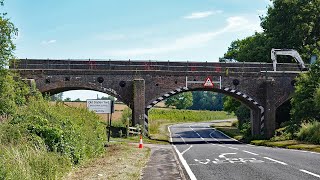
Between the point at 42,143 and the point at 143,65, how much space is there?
1024 inches

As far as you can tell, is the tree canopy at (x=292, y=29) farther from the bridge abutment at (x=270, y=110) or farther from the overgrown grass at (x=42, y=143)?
the overgrown grass at (x=42, y=143)

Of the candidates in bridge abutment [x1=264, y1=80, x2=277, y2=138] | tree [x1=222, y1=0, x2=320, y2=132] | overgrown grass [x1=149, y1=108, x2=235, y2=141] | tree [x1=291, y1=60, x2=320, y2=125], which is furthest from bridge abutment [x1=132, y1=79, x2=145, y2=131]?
overgrown grass [x1=149, y1=108, x2=235, y2=141]

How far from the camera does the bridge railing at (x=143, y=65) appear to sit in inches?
1437

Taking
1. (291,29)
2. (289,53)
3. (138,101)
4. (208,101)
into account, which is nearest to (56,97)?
(138,101)

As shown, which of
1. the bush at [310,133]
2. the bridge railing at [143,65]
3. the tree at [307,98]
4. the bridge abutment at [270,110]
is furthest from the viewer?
the bridge abutment at [270,110]

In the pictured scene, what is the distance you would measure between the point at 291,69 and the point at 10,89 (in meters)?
26.7

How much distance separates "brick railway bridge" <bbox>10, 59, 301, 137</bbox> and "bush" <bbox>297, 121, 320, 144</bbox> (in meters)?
8.76

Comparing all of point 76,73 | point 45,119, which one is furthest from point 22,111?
point 76,73

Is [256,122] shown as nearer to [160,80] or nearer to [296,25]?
[160,80]

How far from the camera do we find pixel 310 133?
2700 centimetres

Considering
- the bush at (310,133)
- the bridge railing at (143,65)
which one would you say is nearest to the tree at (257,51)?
the bridge railing at (143,65)

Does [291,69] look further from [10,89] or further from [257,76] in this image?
[10,89]

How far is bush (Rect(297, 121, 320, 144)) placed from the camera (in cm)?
2543

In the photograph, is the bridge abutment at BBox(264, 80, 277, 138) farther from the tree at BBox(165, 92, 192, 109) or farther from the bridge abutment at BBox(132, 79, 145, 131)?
the tree at BBox(165, 92, 192, 109)
